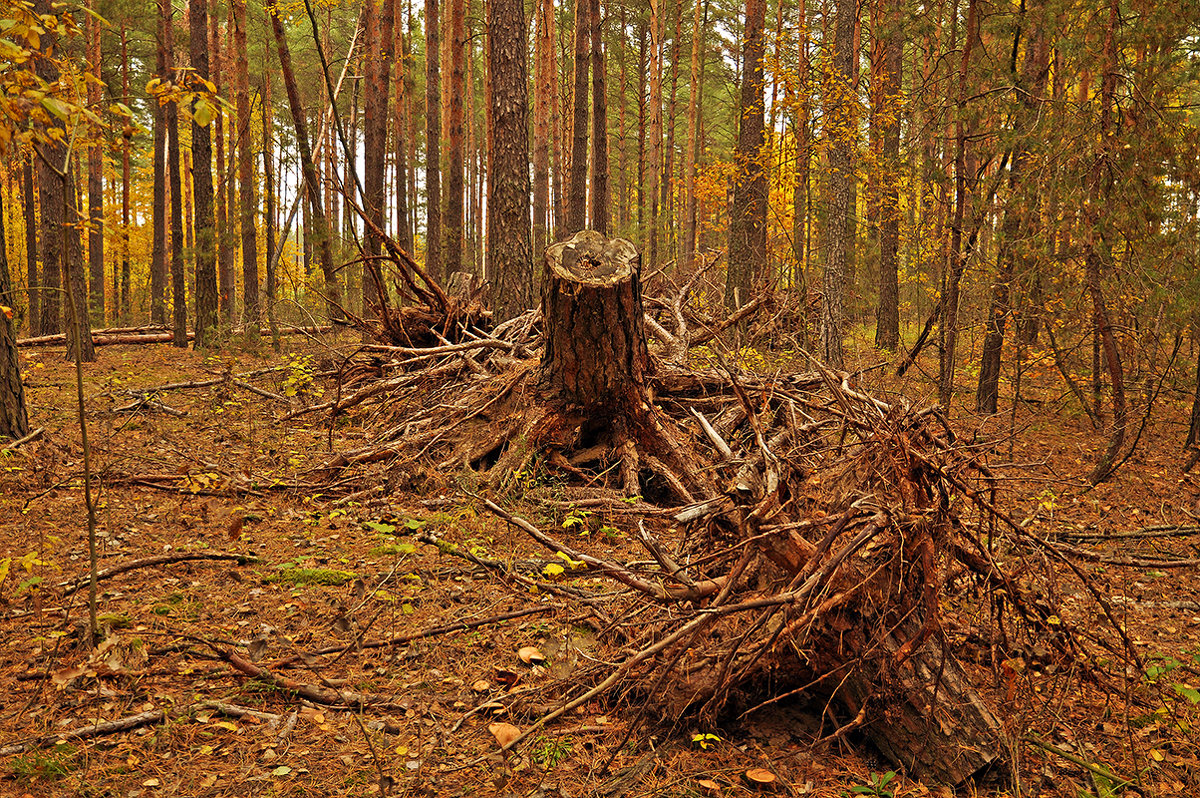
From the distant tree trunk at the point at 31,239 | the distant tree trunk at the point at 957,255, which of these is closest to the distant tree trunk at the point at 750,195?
the distant tree trunk at the point at 957,255

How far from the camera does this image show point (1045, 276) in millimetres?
8016

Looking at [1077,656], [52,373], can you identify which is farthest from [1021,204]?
[52,373]

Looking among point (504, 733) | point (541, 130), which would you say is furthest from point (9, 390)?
point (541, 130)

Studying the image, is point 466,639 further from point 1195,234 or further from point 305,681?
point 1195,234

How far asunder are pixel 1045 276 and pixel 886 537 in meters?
6.76

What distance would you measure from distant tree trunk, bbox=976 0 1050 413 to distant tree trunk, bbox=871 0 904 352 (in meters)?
1.48

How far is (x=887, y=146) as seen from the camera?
45.1 feet

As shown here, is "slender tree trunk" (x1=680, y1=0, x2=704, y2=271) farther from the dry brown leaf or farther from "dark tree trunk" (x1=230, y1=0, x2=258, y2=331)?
the dry brown leaf

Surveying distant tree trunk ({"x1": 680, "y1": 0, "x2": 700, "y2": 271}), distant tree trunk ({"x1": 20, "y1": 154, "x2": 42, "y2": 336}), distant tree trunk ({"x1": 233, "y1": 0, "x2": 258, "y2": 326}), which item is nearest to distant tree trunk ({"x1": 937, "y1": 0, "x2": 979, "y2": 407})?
distant tree trunk ({"x1": 233, "y1": 0, "x2": 258, "y2": 326})

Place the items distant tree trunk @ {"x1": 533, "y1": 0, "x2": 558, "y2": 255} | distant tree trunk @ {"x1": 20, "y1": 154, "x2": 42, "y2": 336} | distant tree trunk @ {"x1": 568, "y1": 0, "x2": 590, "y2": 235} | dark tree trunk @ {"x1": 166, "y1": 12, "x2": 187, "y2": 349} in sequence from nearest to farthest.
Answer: dark tree trunk @ {"x1": 166, "y1": 12, "x2": 187, "y2": 349} < distant tree trunk @ {"x1": 568, "y1": 0, "x2": 590, "y2": 235} < distant tree trunk @ {"x1": 20, "y1": 154, "x2": 42, "y2": 336} < distant tree trunk @ {"x1": 533, "y1": 0, "x2": 558, "y2": 255}

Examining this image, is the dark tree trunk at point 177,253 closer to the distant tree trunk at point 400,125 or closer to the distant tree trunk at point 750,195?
the distant tree trunk at point 400,125

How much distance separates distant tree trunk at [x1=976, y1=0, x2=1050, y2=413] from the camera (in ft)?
23.8

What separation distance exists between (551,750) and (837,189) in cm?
987

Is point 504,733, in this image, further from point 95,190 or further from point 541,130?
point 95,190
